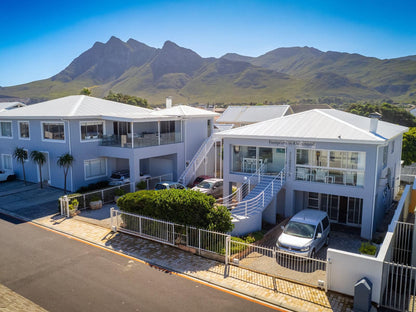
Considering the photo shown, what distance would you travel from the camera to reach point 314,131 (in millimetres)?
17359

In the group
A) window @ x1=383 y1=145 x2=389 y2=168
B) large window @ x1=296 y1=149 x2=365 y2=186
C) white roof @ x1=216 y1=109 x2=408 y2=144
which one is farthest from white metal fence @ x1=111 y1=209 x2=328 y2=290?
window @ x1=383 y1=145 x2=389 y2=168

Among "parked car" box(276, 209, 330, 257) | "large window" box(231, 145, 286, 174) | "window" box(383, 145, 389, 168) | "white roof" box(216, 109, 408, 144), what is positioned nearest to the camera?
"parked car" box(276, 209, 330, 257)

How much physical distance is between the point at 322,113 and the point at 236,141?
18.7 ft

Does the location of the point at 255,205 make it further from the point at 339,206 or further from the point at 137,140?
the point at 137,140

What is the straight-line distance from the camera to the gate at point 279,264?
37.6 ft

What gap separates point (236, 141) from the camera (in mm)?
19656

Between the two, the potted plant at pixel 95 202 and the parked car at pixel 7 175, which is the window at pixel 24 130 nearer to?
the parked car at pixel 7 175

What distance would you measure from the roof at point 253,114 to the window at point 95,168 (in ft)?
91.1

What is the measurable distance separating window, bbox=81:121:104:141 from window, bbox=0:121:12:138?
869 cm

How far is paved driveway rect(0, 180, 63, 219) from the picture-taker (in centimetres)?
1875

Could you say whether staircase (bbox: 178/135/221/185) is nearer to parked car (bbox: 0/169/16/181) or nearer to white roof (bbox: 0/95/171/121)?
white roof (bbox: 0/95/171/121)

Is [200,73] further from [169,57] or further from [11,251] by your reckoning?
[11,251]

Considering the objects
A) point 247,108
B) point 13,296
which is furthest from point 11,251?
point 247,108

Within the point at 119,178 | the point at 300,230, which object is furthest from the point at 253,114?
the point at 300,230
